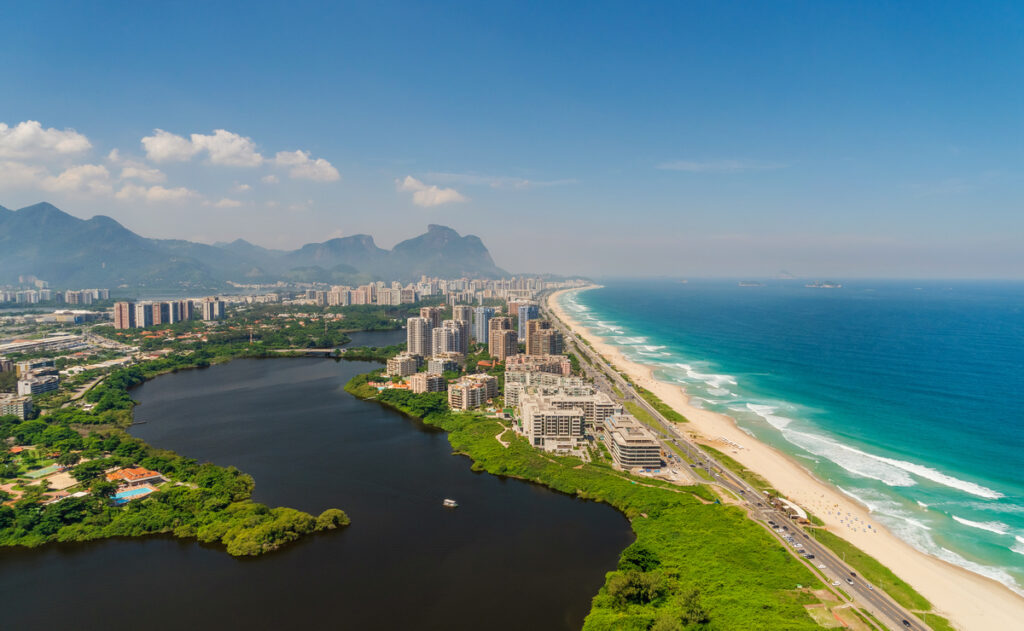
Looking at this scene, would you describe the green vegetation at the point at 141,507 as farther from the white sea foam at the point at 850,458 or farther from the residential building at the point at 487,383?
the white sea foam at the point at 850,458

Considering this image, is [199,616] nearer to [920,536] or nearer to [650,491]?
[650,491]

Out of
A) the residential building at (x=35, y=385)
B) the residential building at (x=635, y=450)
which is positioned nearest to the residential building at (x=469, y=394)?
the residential building at (x=635, y=450)

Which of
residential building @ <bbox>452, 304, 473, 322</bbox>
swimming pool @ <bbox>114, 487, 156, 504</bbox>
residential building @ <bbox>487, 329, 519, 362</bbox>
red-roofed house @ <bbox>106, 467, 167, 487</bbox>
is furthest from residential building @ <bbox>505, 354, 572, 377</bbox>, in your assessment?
swimming pool @ <bbox>114, 487, 156, 504</bbox>

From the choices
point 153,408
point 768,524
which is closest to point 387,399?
point 153,408

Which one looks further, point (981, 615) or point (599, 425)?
point (599, 425)

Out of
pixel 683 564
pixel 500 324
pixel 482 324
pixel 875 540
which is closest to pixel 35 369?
pixel 500 324

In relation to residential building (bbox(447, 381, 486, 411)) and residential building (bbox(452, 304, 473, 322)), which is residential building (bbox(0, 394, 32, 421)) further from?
residential building (bbox(452, 304, 473, 322))
